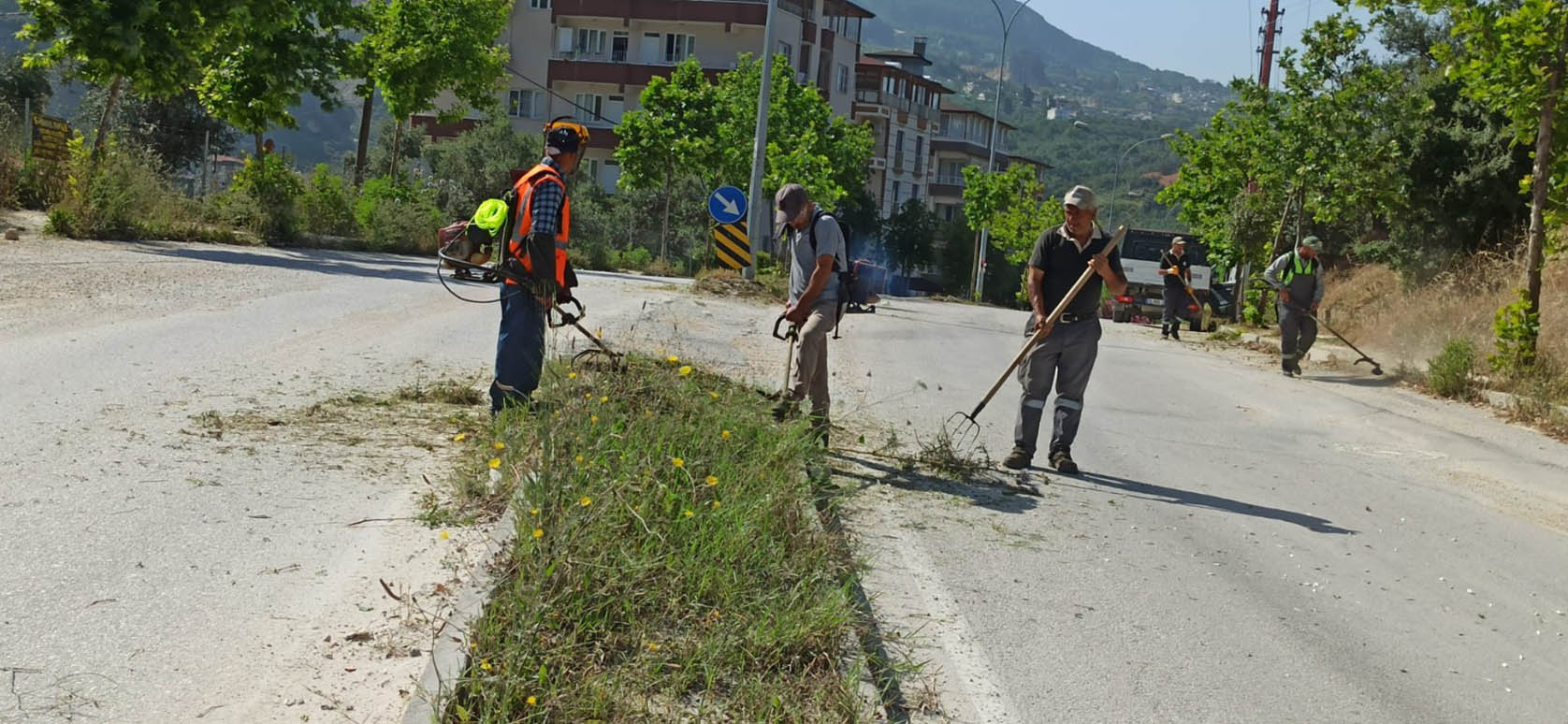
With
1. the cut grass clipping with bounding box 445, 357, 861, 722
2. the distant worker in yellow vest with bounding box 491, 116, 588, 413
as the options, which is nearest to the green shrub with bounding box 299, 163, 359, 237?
→ the distant worker in yellow vest with bounding box 491, 116, 588, 413

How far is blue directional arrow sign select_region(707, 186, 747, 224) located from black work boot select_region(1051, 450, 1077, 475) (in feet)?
52.9

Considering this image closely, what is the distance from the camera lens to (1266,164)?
26.1 meters

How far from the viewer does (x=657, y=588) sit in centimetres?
502

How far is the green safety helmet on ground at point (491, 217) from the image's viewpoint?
815cm

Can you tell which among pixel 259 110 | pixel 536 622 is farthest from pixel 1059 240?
pixel 259 110

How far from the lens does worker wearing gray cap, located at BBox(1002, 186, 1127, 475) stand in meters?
9.32

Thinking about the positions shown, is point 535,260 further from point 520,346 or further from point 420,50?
point 420,50

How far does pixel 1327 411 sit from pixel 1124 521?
23.8ft

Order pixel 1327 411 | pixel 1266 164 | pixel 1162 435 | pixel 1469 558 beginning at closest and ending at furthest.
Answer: pixel 1469 558 → pixel 1162 435 → pixel 1327 411 → pixel 1266 164

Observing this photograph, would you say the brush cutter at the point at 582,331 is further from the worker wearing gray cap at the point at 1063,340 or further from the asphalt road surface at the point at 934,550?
the worker wearing gray cap at the point at 1063,340

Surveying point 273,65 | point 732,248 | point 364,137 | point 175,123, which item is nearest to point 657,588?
point 732,248

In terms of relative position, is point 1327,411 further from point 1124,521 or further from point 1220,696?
point 1220,696

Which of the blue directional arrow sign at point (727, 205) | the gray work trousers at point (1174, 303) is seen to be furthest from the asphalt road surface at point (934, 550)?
the gray work trousers at point (1174, 303)

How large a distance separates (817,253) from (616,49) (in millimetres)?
68052
